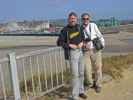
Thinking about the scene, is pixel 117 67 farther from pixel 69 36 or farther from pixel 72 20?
pixel 72 20

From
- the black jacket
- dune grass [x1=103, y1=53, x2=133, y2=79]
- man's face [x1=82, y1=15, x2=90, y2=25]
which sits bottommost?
Answer: dune grass [x1=103, y1=53, x2=133, y2=79]

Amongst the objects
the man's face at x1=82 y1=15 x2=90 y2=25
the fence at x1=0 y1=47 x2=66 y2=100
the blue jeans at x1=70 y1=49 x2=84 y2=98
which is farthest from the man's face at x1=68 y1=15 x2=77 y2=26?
the fence at x1=0 y1=47 x2=66 y2=100

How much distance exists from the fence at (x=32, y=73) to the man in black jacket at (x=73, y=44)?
2.35ft

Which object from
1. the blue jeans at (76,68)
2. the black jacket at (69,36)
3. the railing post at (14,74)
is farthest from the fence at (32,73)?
the blue jeans at (76,68)

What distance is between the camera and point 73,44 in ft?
23.5

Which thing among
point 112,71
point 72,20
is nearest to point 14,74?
point 72,20

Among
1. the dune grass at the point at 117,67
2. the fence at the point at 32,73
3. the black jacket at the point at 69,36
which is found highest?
the black jacket at the point at 69,36

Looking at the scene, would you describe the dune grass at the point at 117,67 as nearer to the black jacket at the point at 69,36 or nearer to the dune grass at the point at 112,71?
the dune grass at the point at 112,71

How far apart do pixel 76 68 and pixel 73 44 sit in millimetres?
478

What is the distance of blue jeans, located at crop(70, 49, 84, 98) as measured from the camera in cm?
718

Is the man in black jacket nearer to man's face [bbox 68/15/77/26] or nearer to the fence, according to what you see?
man's face [bbox 68/15/77/26]

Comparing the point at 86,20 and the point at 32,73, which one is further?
the point at 86,20

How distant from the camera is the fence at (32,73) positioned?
674cm

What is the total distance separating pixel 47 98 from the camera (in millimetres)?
7793
